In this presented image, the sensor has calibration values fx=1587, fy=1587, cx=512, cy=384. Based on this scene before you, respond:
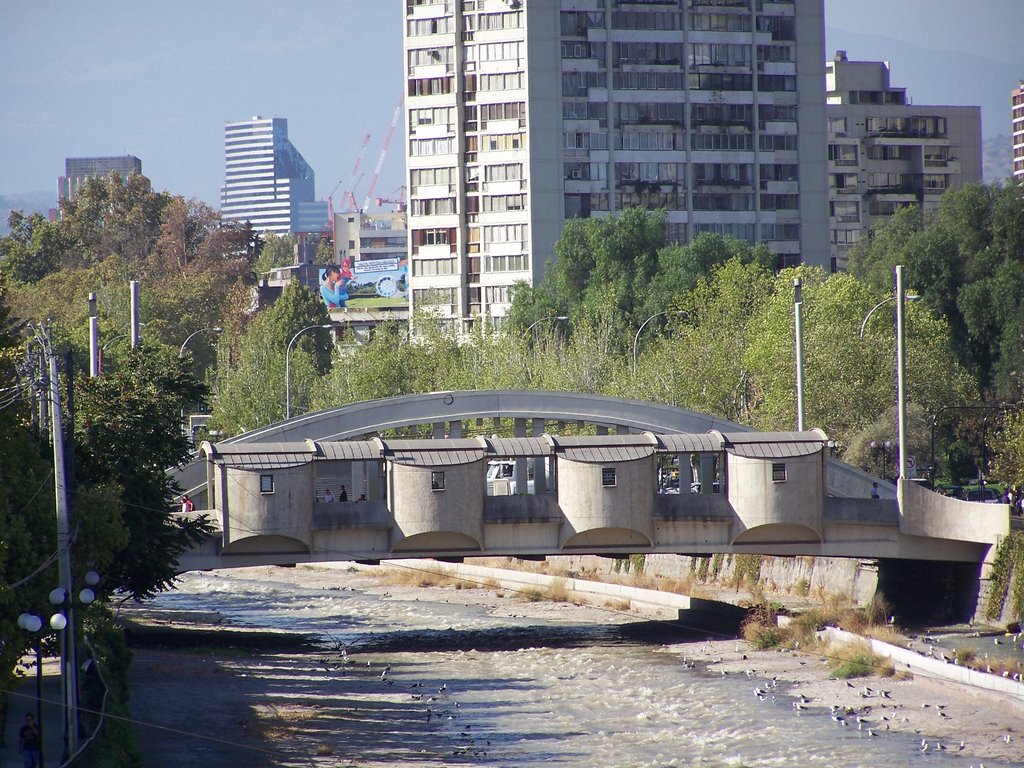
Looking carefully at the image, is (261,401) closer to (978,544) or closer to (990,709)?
(978,544)

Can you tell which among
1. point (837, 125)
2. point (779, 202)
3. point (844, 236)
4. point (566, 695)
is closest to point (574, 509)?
point (566, 695)

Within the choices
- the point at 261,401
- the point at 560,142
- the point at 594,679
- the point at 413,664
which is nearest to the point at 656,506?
the point at 594,679

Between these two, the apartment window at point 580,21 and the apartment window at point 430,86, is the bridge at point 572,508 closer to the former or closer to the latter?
the apartment window at point 580,21

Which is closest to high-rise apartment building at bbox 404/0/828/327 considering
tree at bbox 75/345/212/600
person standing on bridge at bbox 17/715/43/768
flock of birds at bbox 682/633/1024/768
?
tree at bbox 75/345/212/600

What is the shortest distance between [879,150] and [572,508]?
115191 mm

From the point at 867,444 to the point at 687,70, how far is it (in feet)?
196

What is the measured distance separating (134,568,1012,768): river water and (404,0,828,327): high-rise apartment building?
58.2 meters

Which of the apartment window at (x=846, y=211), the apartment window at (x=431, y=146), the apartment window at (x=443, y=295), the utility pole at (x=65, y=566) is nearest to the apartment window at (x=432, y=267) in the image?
the apartment window at (x=443, y=295)

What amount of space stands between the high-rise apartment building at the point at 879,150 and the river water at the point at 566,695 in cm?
9814

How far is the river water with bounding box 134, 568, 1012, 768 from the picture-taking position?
111 feet

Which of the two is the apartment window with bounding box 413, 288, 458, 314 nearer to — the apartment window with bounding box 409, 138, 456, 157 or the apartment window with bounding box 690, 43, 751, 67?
the apartment window with bounding box 409, 138, 456, 157

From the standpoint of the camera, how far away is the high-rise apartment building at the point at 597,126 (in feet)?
381

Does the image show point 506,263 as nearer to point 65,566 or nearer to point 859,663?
point 859,663

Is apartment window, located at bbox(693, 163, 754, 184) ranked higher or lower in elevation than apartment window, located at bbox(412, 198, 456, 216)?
higher
